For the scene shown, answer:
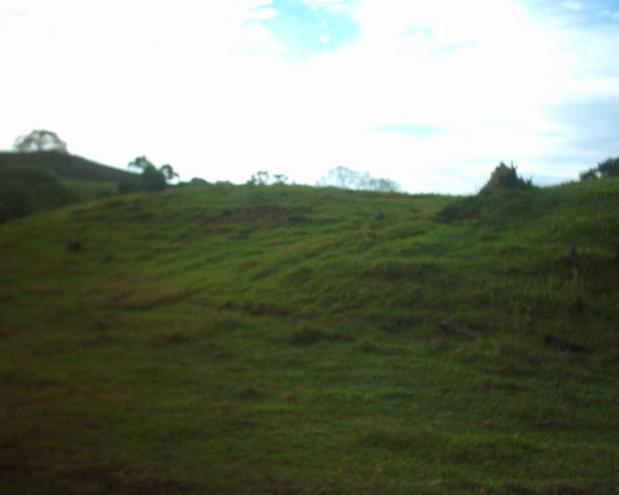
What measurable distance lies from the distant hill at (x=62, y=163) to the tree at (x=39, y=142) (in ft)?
0.29

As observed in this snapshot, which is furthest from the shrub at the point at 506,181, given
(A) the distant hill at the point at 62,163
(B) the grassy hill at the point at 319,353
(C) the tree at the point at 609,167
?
(A) the distant hill at the point at 62,163

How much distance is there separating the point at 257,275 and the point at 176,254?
2514 mm

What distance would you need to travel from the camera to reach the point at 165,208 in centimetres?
1877

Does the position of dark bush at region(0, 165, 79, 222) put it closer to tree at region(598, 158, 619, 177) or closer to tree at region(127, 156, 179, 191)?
tree at region(127, 156, 179, 191)

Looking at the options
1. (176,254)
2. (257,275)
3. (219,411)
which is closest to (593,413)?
(219,411)

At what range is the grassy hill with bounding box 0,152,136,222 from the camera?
958 centimetres

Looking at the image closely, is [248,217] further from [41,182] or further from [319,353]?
[319,353]

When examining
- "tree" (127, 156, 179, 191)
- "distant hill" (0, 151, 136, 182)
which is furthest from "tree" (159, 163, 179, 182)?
"distant hill" (0, 151, 136, 182)

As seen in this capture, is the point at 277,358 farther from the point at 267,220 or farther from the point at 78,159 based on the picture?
the point at 267,220

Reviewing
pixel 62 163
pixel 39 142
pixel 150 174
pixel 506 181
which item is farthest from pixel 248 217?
pixel 39 142

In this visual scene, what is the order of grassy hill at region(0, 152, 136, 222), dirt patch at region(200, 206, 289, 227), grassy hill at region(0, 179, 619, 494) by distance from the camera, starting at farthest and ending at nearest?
dirt patch at region(200, 206, 289, 227), grassy hill at region(0, 152, 136, 222), grassy hill at region(0, 179, 619, 494)

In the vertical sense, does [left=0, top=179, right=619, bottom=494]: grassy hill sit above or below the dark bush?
below

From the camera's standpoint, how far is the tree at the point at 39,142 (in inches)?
400

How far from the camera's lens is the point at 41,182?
10.2 metres
